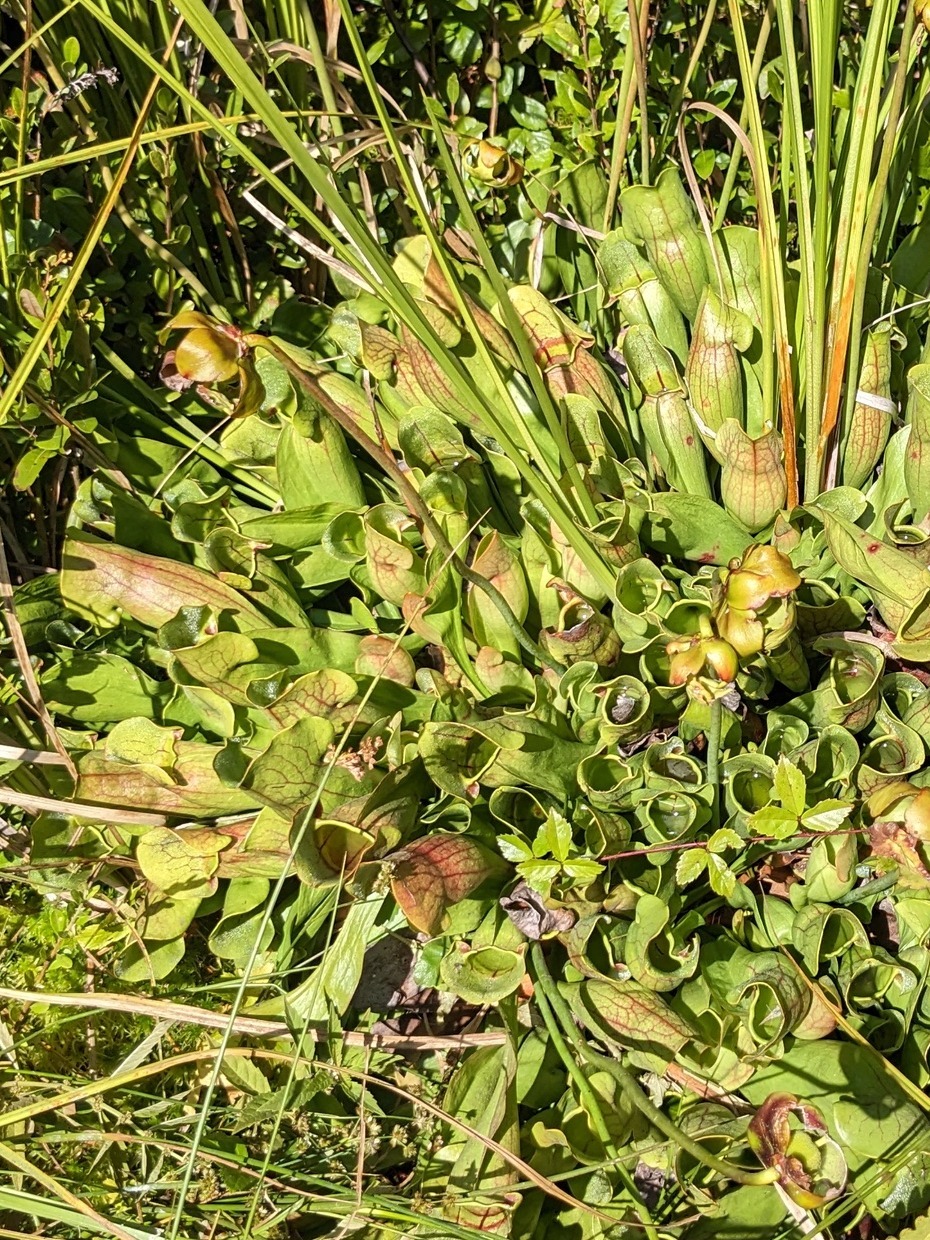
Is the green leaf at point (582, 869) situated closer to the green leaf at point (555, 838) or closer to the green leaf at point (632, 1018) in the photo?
the green leaf at point (555, 838)

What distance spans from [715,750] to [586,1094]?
481mm

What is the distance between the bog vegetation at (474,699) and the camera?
128 cm

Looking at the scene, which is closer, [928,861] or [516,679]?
[928,861]

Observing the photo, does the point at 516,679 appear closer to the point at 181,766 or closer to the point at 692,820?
the point at 692,820

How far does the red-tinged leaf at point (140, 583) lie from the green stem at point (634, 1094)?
674 millimetres

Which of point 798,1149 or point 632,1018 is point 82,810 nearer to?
point 632,1018

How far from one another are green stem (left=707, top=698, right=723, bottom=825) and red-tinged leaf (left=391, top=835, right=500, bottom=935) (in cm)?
33

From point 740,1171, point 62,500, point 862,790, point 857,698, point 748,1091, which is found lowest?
point 748,1091

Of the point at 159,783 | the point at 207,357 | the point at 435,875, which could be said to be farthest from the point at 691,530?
the point at 159,783

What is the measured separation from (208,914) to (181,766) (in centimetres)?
32

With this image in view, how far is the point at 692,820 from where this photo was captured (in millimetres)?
1321

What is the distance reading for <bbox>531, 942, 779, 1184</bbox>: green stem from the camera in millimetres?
1122

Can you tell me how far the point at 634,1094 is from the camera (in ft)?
3.88

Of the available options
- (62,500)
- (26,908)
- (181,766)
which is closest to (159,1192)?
(26,908)
